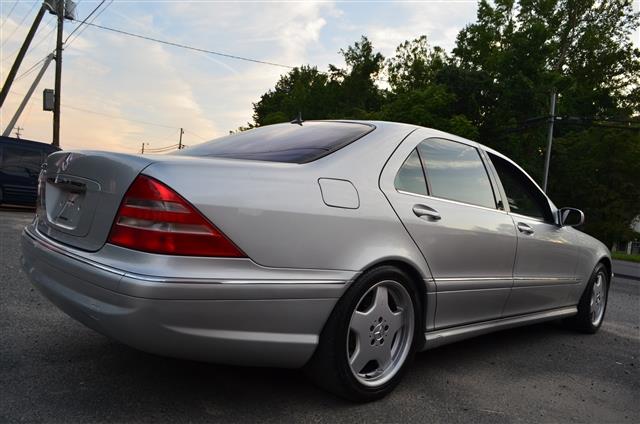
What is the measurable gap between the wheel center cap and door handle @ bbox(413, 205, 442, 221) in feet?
2.05

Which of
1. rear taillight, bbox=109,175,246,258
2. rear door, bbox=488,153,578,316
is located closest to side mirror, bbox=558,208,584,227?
rear door, bbox=488,153,578,316

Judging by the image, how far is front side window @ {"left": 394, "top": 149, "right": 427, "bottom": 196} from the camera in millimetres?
2863

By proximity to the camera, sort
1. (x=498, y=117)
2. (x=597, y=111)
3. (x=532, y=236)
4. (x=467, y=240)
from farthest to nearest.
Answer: (x=597, y=111) < (x=498, y=117) < (x=532, y=236) < (x=467, y=240)

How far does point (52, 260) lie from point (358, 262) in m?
1.43

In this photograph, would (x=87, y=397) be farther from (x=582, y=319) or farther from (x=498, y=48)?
(x=498, y=48)

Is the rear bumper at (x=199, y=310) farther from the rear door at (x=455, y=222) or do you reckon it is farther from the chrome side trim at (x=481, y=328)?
the chrome side trim at (x=481, y=328)

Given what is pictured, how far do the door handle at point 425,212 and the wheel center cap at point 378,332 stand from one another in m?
0.62

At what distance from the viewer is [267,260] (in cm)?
224

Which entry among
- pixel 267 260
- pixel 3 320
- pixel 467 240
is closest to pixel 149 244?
pixel 267 260

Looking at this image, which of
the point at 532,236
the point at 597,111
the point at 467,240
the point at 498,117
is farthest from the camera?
the point at 597,111

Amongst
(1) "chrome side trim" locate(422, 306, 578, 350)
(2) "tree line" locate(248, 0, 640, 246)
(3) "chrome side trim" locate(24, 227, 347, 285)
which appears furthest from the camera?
(2) "tree line" locate(248, 0, 640, 246)

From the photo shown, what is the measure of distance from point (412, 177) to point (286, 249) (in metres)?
1.01

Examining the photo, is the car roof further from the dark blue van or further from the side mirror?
the side mirror

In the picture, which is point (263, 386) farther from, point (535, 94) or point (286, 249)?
point (535, 94)
